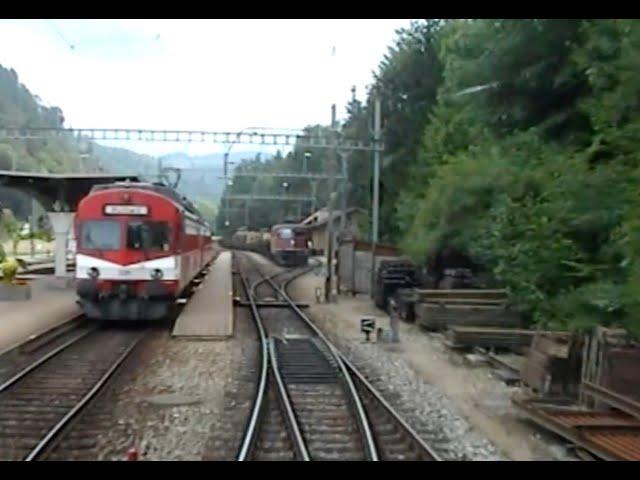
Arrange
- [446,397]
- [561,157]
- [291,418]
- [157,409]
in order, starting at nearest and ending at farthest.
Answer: [291,418], [157,409], [446,397], [561,157]

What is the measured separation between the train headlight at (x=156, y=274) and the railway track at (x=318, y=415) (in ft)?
9.00

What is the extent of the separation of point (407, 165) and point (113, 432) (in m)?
23.2

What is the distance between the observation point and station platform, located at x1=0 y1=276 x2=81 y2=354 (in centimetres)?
1471

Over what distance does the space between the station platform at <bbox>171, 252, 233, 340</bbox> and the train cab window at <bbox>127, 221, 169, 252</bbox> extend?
62.0 inches

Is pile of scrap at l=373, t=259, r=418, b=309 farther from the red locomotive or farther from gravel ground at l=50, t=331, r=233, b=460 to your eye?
the red locomotive

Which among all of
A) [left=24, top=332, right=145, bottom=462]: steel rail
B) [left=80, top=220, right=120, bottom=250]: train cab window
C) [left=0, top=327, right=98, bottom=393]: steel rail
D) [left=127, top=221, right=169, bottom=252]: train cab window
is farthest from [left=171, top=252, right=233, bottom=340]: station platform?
[left=24, top=332, right=145, bottom=462]: steel rail

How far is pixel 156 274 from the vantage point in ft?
52.5

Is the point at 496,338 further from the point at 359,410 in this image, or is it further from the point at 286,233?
the point at 286,233

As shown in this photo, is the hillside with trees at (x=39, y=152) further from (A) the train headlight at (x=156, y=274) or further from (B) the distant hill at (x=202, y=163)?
(A) the train headlight at (x=156, y=274)

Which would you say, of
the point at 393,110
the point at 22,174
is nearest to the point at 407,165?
the point at 393,110

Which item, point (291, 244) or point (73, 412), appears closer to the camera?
point (73, 412)

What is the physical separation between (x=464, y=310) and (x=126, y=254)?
20.9 ft

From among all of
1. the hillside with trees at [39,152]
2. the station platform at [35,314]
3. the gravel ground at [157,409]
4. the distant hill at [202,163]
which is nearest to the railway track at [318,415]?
the gravel ground at [157,409]

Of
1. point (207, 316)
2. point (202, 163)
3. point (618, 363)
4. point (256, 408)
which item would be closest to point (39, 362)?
point (256, 408)
